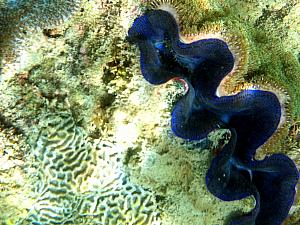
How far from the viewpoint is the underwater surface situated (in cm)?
244

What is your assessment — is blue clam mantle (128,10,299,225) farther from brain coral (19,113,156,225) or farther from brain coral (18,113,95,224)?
brain coral (18,113,95,224)

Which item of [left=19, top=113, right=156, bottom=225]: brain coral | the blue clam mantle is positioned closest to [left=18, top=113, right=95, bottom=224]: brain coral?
[left=19, top=113, right=156, bottom=225]: brain coral

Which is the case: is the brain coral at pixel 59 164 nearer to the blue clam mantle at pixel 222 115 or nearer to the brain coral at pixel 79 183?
the brain coral at pixel 79 183

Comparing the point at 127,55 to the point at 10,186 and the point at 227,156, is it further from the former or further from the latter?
the point at 10,186

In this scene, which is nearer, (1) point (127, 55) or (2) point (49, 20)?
(2) point (49, 20)

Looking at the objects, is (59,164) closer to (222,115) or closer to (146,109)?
(146,109)

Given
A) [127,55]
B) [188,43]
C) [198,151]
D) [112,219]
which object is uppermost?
[188,43]

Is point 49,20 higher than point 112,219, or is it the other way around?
point 49,20

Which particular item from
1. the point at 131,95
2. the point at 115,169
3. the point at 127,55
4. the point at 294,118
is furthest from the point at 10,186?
the point at 294,118

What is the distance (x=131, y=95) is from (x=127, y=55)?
27cm

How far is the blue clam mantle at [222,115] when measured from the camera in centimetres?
249

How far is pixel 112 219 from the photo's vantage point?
9.14ft

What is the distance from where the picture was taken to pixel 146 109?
8.51 feet

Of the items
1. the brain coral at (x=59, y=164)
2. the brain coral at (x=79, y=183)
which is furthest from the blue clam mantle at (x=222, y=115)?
the brain coral at (x=59, y=164)
